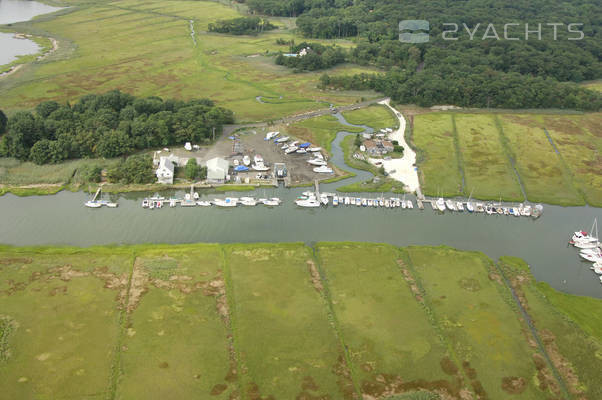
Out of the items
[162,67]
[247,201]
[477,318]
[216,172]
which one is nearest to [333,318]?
[477,318]

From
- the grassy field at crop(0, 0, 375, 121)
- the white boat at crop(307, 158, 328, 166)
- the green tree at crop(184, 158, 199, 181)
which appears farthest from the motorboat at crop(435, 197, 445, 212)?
the grassy field at crop(0, 0, 375, 121)

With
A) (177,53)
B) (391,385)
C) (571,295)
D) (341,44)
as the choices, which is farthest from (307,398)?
(341,44)

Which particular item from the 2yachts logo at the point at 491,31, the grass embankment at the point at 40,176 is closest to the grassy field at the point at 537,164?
the 2yachts logo at the point at 491,31

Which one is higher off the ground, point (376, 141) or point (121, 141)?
point (121, 141)

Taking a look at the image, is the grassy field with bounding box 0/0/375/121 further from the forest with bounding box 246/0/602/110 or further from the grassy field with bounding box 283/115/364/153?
the forest with bounding box 246/0/602/110

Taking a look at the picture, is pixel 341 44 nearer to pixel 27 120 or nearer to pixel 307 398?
pixel 27 120

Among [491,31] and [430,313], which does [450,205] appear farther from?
[491,31]
